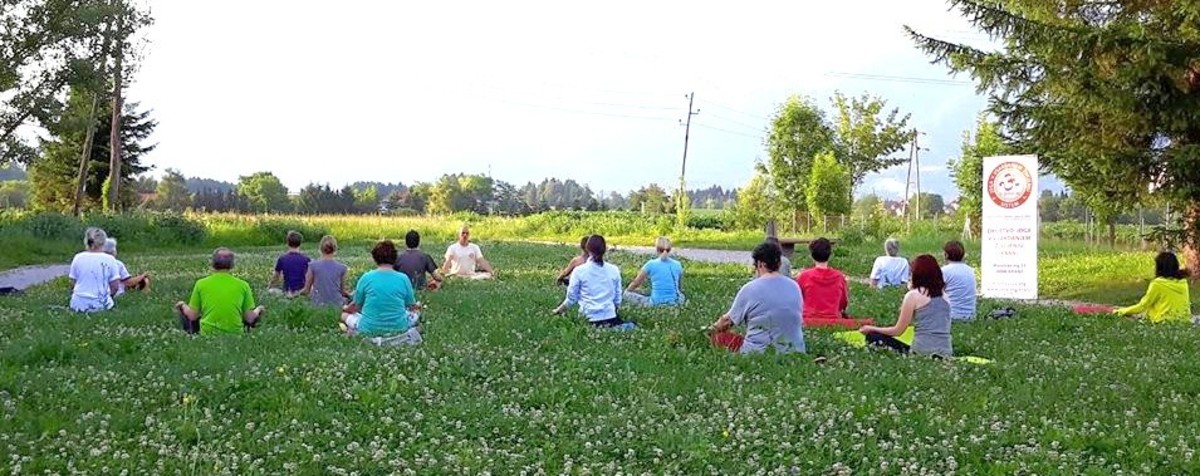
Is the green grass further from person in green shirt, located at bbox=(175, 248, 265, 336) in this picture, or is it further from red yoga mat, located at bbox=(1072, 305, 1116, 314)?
red yoga mat, located at bbox=(1072, 305, 1116, 314)

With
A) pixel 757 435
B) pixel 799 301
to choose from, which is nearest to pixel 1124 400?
pixel 799 301

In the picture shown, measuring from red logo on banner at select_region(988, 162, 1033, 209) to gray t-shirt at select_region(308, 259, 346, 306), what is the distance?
14.1 meters

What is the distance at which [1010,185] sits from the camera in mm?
21078

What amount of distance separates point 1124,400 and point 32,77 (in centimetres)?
3676

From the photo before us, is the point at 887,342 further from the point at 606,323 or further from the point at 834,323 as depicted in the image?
the point at 606,323

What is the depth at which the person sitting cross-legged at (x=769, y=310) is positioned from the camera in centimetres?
1039

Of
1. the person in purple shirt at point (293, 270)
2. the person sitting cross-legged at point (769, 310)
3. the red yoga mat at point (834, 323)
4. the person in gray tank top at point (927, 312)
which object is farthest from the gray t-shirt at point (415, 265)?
the person in gray tank top at point (927, 312)

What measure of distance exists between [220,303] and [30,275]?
59.6 ft

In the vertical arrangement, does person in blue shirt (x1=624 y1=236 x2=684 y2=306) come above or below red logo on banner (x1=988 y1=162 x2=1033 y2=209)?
below

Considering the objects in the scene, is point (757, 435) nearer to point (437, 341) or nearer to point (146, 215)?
point (437, 341)

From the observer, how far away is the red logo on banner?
821 inches

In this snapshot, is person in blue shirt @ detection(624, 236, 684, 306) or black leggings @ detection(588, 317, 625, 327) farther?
person in blue shirt @ detection(624, 236, 684, 306)

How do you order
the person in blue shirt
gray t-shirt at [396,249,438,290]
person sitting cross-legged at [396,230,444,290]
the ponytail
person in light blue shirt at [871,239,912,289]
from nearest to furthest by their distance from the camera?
the ponytail
the person in blue shirt
person sitting cross-legged at [396,230,444,290]
gray t-shirt at [396,249,438,290]
person in light blue shirt at [871,239,912,289]

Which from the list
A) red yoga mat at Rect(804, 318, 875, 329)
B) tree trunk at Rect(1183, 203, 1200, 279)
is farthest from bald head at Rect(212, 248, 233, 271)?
tree trunk at Rect(1183, 203, 1200, 279)
